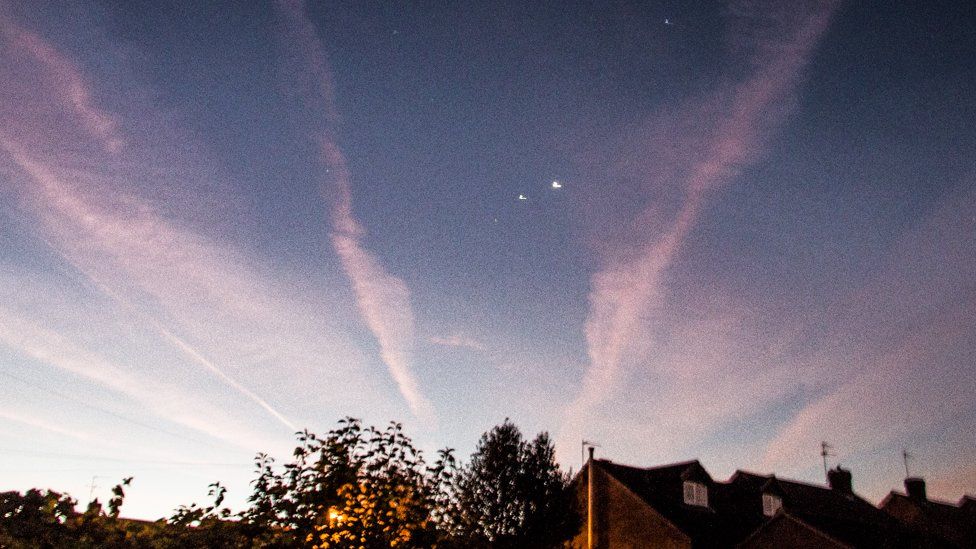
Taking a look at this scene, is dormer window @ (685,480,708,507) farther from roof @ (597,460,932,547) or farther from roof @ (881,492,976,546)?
roof @ (881,492,976,546)

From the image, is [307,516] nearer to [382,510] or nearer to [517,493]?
[382,510]

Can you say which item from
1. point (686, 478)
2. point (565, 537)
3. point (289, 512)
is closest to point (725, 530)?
point (686, 478)

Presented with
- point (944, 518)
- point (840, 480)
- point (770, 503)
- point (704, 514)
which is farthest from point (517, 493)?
point (944, 518)

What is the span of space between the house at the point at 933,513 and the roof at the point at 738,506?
643 cm

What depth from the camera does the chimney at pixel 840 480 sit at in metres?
50.9

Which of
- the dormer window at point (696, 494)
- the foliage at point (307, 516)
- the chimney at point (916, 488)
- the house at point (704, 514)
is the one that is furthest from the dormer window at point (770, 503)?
the foliage at point (307, 516)

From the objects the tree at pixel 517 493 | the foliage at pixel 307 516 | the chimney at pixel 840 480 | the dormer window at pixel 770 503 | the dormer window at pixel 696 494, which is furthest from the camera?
the chimney at pixel 840 480

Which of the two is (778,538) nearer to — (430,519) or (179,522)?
(430,519)

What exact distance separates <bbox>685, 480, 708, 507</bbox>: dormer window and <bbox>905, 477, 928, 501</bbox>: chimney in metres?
29.9

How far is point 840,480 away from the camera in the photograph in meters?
51.2

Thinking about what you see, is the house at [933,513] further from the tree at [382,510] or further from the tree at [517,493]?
the tree at [382,510]

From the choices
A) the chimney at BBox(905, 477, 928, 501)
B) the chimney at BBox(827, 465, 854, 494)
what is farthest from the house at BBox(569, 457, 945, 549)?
the chimney at BBox(905, 477, 928, 501)

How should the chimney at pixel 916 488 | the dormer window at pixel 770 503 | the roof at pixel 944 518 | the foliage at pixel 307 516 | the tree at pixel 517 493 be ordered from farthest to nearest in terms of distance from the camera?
1. the chimney at pixel 916 488
2. the roof at pixel 944 518
3. the dormer window at pixel 770 503
4. the tree at pixel 517 493
5. the foliage at pixel 307 516

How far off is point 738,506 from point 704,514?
13.6 feet
